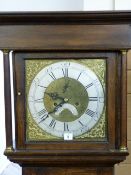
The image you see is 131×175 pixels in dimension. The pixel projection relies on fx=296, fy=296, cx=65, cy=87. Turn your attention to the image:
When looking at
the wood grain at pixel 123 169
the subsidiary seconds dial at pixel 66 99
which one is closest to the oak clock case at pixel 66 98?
the subsidiary seconds dial at pixel 66 99

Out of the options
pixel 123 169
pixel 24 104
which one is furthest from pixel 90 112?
pixel 123 169

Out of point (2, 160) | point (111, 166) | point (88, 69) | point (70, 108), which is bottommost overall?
point (2, 160)

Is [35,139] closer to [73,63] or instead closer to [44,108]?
[44,108]

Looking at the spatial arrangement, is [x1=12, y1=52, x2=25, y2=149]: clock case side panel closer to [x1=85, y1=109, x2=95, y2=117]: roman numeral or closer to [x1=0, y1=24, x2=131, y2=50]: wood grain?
[x1=0, y1=24, x2=131, y2=50]: wood grain

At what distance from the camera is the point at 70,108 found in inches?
32.9

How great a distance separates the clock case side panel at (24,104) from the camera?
82cm

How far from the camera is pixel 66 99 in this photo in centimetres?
84

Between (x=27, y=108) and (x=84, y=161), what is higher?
(x=27, y=108)

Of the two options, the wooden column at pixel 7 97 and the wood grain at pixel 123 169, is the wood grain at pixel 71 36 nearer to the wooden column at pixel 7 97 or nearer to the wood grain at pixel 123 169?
the wooden column at pixel 7 97

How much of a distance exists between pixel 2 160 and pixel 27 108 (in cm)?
99

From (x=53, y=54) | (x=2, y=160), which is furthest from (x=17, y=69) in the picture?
(x=2, y=160)

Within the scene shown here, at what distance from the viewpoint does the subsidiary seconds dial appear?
0.83 meters

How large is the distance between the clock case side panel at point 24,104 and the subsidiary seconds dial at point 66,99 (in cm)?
2

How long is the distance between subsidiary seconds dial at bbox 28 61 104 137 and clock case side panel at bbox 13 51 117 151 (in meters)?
0.02
